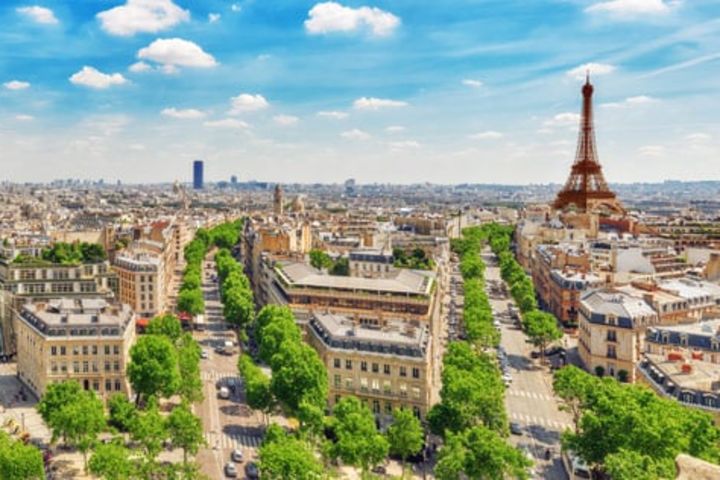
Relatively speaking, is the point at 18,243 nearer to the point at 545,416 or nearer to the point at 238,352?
the point at 238,352

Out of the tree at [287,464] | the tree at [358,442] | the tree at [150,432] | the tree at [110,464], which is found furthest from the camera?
the tree at [150,432]

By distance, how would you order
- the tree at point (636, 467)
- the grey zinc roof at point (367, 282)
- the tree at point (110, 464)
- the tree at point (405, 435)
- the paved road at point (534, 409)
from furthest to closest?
the grey zinc roof at point (367, 282), the paved road at point (534, 409), the tree at point (405, 435), the tree at point (110, 464), the tree at point (636, 467)

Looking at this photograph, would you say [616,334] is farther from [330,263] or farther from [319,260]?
[330,263]

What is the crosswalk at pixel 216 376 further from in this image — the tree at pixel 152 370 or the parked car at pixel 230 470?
the parked car at pixel 230 470

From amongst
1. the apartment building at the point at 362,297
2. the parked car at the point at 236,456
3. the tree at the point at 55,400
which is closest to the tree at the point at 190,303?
the apartment building at the point at 362,297

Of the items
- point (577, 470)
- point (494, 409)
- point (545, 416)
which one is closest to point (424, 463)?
point (494, 409)

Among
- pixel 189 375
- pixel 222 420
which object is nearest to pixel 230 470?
pixel 222 420
